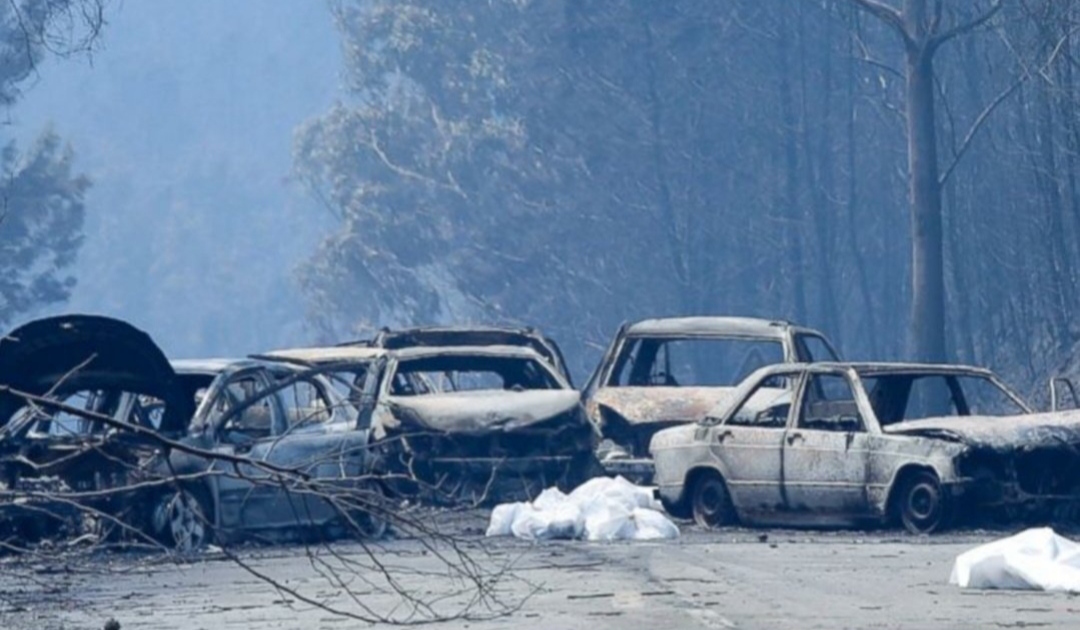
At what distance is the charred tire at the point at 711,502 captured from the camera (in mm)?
19375

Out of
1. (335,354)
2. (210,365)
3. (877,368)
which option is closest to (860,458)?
(877,368)

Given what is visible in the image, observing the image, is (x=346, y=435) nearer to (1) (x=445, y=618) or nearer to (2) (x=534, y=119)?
(1) (x=445, y=618)

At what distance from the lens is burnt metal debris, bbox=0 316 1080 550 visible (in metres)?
16.5

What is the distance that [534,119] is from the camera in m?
56.8

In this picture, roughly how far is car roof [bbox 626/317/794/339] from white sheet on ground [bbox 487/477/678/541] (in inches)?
186

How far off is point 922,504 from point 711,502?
217 centimetres

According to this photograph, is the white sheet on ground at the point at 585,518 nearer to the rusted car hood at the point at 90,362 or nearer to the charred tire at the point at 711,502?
the charred tire at the point at 711,502

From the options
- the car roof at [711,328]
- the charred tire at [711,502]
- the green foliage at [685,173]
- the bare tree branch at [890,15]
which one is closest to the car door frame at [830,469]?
the charred tire at [711,502]

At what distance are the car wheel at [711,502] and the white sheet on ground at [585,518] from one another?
0.82 metres

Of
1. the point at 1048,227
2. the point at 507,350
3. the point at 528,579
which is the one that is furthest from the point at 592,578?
the point at 1048,227

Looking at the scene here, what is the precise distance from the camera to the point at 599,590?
530 inches

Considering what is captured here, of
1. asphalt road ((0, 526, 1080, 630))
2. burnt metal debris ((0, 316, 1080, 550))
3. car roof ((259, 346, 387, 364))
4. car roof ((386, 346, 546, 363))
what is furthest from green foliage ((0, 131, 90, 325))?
asphalt road ((0, 526, 1080, 630))

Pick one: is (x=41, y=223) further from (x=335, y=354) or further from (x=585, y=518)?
(x=585, y=518)

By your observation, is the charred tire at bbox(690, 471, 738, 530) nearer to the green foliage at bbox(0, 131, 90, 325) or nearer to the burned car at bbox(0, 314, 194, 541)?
the burned car at bbox(0, 314, 194, 541)
